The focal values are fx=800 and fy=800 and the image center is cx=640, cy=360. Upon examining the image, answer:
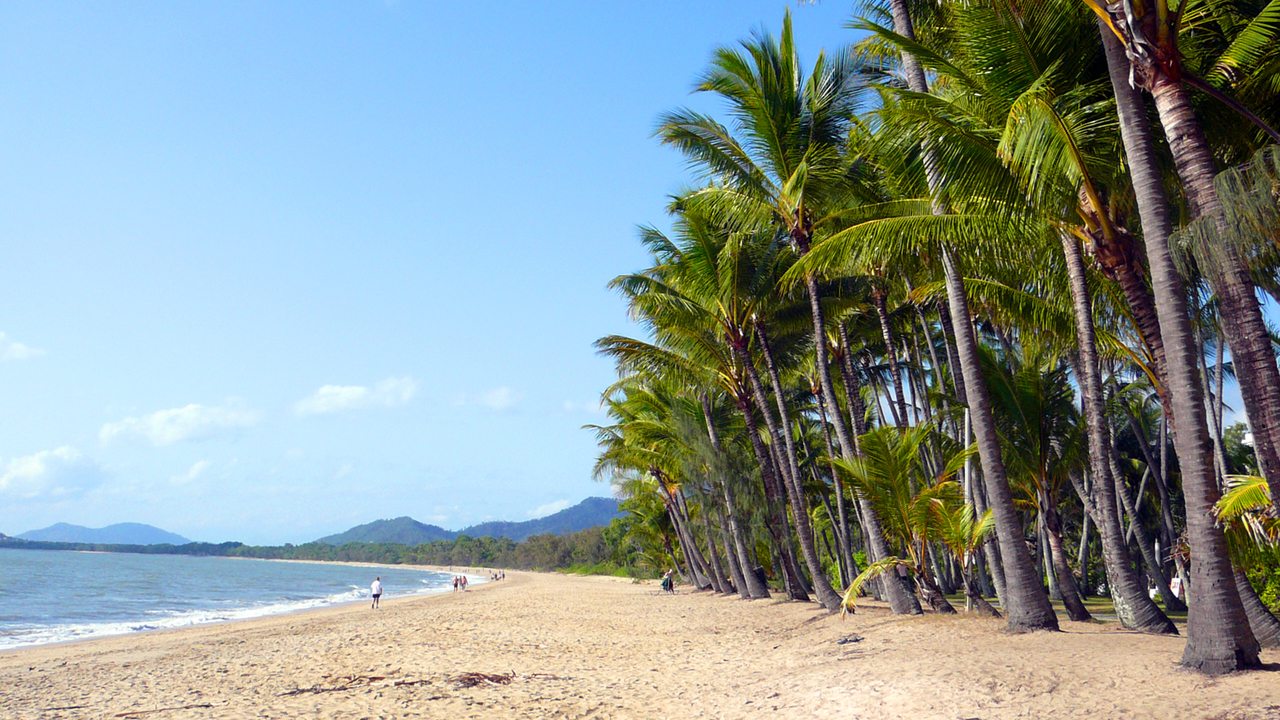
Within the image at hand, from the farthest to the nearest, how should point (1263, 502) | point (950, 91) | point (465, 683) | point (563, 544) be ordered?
point (563, 544) → point (950, 91) → point (465, 683) → point (1263, 502)

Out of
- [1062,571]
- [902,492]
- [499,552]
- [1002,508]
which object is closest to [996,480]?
[1002,508]

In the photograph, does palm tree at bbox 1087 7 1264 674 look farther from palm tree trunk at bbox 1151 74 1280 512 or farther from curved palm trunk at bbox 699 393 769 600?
curved palm trunk at bbox 699 393 769 600

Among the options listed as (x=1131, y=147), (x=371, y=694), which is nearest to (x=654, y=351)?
(x=371, y=694)

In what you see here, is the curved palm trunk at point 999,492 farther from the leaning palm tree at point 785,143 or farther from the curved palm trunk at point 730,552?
the curved palm trunk at point 730,552

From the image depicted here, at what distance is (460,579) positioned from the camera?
5025cm

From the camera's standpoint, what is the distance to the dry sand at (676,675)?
604 centimetres

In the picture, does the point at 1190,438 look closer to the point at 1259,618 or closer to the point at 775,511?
the point at 1259,618

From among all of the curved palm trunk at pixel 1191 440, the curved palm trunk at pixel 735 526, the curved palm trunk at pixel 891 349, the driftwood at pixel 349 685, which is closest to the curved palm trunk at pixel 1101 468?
the curved palm trunk at pixel 1191 440

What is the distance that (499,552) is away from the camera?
12125 centimetres

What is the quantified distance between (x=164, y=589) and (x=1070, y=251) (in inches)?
2152

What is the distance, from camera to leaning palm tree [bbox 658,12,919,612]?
12734 millimetres

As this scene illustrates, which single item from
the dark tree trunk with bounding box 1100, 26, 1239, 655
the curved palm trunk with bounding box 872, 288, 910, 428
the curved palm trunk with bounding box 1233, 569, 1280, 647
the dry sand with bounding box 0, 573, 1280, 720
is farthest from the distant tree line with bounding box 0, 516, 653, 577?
the dark tree trunk with bounding box 1100, 26, 1239, 655

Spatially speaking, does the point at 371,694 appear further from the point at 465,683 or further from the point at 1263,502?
the point at 1263,502

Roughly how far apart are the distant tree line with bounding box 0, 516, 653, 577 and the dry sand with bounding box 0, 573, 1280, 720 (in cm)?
2978
